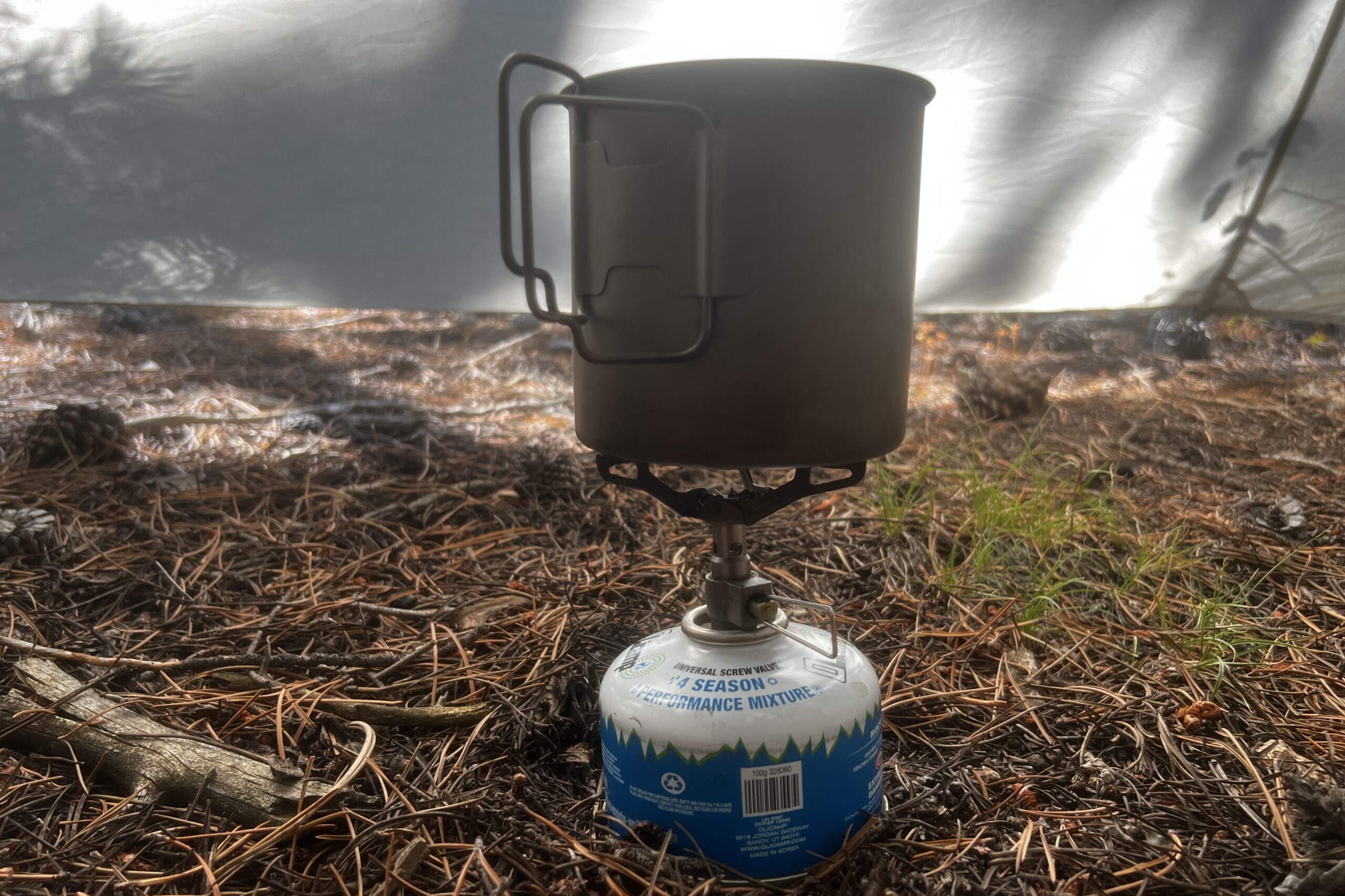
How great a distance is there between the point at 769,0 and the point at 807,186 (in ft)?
5.19

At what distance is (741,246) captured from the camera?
3.36 ft

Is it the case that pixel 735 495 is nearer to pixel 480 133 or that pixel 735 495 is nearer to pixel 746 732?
pixel 746 732

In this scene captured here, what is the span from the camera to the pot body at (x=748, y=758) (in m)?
1.09

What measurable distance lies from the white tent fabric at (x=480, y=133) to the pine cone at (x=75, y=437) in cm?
46

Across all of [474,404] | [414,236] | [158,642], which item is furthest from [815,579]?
[474,404]

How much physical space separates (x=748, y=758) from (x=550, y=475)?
1573 millimetres

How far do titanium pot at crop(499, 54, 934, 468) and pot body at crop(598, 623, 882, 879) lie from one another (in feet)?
0.99

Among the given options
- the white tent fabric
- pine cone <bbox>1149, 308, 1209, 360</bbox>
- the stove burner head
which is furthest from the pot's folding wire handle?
pine cone <bbox>1149, 308, 1209, 360</bbox>

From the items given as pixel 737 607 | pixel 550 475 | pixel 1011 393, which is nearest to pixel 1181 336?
pixel 1011 393

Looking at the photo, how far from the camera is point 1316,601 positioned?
178cm

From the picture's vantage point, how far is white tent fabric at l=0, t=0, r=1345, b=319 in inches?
92.7

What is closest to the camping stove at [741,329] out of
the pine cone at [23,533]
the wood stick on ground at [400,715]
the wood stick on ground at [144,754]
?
the wood stick on ground at [400,715]

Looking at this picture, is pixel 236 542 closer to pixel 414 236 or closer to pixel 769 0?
pixel 414 236

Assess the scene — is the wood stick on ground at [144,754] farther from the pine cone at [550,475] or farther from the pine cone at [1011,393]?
the pine cone at [1011,393]
